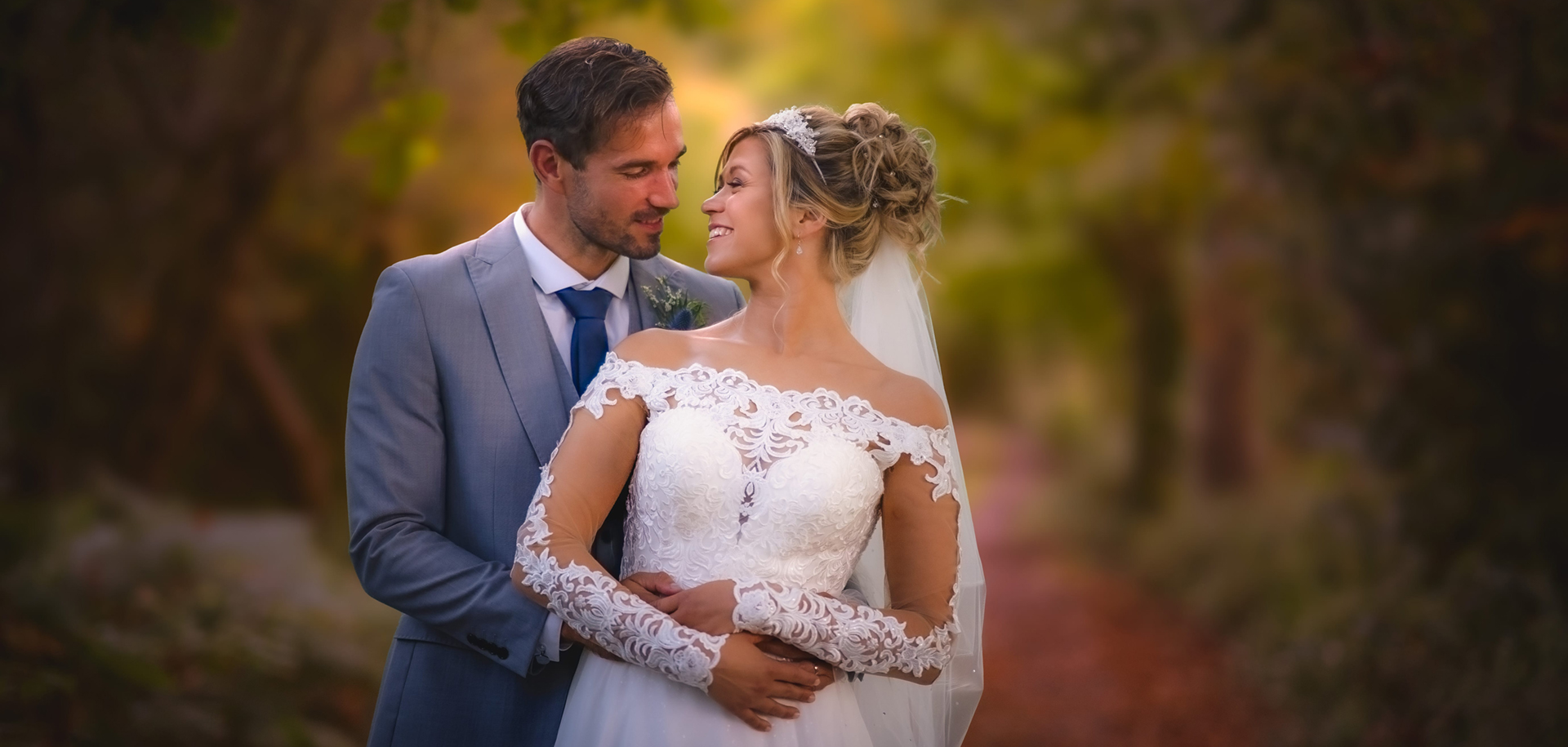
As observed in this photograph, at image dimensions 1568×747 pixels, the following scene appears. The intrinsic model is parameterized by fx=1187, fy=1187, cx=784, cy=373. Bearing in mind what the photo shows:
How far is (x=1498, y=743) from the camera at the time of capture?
5133mm

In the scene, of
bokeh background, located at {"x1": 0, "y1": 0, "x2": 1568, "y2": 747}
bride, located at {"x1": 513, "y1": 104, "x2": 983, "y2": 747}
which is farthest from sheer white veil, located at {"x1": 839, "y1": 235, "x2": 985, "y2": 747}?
bokeh background, located at {"x1": 0, "y1": 0, "x2": 1568, "y2": 747}

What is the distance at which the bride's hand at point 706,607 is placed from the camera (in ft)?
6.98

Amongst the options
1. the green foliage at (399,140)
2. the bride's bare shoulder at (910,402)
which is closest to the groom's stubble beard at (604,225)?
the bride's bare shoulder at (910,402)

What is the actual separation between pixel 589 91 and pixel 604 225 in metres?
0.29

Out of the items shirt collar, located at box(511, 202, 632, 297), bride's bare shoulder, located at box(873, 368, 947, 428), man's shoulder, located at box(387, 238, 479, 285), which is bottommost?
bride's bare shoulder, located at box(873, 368, 947, 428)

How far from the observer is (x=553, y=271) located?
254cm

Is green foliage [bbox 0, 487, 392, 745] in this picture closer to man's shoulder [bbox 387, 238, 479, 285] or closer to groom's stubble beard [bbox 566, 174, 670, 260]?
man's shoulder [bbox 387, 238, 479, 285]

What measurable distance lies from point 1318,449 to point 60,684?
5.97 m

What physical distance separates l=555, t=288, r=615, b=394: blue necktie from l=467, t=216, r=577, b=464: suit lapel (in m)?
0.03

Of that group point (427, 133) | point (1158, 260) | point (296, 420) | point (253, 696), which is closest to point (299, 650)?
point (253, 696)

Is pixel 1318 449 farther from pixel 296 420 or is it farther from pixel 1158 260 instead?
pixel 296 420

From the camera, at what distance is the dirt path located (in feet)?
21.7

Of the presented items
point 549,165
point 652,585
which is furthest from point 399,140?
point 652,585

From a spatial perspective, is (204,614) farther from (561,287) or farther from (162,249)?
(561,287)
